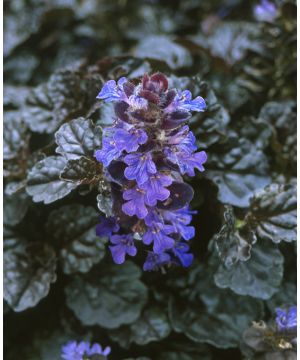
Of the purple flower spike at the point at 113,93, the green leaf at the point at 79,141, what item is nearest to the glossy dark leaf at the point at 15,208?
the green leaf at the point at 79,141

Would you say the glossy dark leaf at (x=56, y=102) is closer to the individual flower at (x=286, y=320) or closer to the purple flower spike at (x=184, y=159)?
the purple flower spike at (x=184, y=159)

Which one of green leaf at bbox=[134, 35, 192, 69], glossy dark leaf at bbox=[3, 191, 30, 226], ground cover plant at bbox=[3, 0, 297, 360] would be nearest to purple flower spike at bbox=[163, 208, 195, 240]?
ground cover plant at bbox=[3, 0, 297, 360]

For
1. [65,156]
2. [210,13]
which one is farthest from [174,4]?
[65,156]

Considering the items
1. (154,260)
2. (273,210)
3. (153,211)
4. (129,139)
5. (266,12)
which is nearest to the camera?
(129,139)

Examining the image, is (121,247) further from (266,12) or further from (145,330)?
(266,12)

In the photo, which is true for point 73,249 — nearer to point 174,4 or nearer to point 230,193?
point 230,193

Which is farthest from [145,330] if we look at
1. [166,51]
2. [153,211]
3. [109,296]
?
[166,51]

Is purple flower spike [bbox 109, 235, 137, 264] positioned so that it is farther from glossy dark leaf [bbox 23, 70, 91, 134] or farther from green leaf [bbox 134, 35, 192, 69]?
green leaf [bbox 134, 35, 192, 69]
